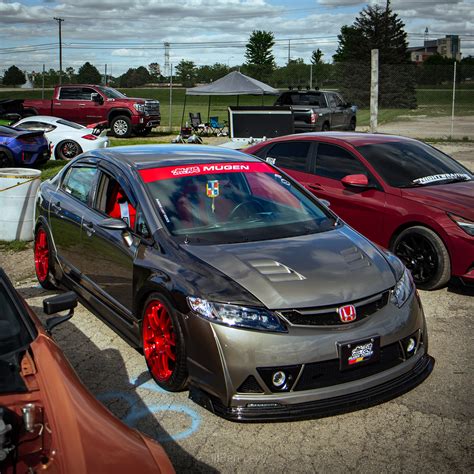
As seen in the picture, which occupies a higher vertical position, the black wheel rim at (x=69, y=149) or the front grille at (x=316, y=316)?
the black wheel rim at (x=69, y=149)

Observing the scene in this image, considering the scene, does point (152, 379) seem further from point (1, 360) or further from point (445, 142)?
point (445, 142)

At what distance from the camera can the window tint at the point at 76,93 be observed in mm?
24203

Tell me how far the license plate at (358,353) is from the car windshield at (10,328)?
1.72 m

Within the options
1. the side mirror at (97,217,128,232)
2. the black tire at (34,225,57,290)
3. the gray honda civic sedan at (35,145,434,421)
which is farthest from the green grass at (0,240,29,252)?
the side mirror at (97,217,128,232)

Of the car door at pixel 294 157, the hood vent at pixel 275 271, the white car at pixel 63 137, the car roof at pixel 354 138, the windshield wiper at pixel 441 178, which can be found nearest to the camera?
the hood vent at pixel 275 271

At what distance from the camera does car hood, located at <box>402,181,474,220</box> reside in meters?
6.39

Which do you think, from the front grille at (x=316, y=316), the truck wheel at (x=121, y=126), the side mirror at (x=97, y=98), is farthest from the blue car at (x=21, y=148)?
the front grille at (x=316, y=316)

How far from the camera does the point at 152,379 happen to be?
4617 millimetres

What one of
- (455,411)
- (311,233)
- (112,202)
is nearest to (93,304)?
(112,202)

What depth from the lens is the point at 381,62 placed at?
4744cm

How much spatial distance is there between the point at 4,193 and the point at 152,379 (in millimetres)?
4855

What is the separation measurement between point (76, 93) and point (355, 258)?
21.6m

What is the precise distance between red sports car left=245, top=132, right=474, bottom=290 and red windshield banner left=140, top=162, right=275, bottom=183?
187cm

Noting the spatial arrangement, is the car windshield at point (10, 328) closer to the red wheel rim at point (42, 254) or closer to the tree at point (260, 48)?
the red wheel rim at point (42, 254)
